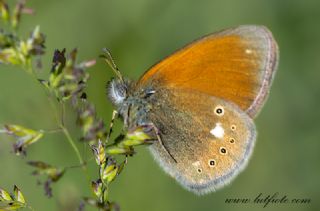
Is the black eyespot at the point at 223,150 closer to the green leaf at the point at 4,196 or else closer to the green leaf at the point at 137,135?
the green leaf at the point at 137,135

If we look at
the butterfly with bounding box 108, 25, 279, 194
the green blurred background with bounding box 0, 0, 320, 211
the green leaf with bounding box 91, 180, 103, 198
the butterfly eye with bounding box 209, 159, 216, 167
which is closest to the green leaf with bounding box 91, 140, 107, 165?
the green leaf with bounding box 91, 180, 103, 198

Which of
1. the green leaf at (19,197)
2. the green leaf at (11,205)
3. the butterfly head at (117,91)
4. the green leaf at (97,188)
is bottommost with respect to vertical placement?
the butterfly head at (117,91)

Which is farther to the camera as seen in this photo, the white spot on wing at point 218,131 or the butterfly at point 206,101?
the white spot on wing at point 218,131

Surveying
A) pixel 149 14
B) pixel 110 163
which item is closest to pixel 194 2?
pixel 149 14

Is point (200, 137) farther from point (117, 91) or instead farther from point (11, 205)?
point (11, 205)

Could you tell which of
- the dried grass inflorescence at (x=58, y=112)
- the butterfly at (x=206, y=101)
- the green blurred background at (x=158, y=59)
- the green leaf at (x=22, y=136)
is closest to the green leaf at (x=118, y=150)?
the dried grass inflorescence at (x=58, y=112)

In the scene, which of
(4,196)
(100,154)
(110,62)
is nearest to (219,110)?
(110,62)

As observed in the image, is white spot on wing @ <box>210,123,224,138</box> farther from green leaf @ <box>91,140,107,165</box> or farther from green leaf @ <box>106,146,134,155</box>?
green leaf @ <box>91,140,107,165</box>
